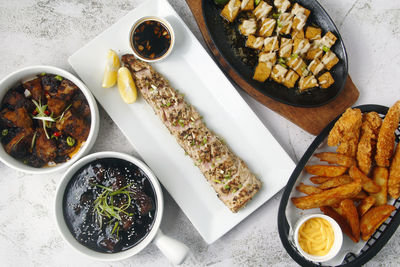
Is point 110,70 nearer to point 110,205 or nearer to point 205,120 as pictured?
point 205,120

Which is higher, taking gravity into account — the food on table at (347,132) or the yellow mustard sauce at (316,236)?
the food on table at (347,132)

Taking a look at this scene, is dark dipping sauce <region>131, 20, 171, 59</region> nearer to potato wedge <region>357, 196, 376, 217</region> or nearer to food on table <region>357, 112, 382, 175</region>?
food on table <region>357, 112, 382, 175</region>

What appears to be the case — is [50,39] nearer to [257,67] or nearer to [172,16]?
[172,16]

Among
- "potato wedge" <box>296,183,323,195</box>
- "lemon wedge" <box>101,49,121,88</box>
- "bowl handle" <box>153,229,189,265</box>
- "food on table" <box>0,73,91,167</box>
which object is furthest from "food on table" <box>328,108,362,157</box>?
"food on table" <box>0,73,91,167</box>

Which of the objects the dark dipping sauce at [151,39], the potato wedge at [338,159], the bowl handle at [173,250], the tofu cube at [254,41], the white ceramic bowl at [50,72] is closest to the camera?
the bowl handle at [173,250]

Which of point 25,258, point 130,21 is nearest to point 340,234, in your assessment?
point 130,21

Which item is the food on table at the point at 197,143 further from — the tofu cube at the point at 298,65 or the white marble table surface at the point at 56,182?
the tofu cube at the point at 298,65

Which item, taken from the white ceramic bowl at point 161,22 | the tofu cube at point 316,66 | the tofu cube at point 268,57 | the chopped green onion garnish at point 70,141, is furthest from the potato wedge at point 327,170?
the chopped green onion garnish at point 70,141

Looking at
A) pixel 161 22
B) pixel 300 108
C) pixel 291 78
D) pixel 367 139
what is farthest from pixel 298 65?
pixel 161 22
